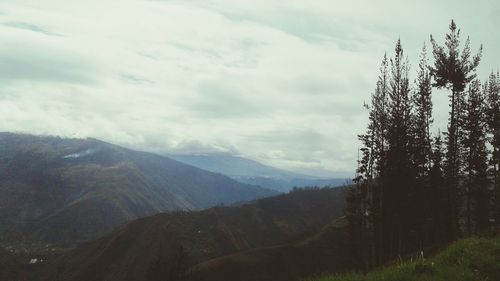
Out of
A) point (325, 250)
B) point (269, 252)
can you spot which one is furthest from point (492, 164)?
point (269, 252)

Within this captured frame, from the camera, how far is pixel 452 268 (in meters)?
9.84

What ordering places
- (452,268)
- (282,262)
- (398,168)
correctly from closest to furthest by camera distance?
(452,268), (398,168), (282,262)

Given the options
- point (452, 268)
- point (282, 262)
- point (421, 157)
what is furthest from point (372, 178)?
point (282, 262)

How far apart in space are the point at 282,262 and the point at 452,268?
11686 cm

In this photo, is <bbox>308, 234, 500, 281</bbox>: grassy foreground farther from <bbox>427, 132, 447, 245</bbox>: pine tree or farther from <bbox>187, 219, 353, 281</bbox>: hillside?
<bbox>187, 219, 353, 281</bbox>: hillside

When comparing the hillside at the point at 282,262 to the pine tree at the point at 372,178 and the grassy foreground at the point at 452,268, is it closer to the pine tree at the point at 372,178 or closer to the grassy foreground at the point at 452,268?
the pine tree at the point at 372,178

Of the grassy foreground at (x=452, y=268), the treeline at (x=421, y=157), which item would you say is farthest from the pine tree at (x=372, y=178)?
the grassy foreground at (x=452, y=268)

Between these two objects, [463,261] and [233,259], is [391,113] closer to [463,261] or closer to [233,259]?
[463,261]

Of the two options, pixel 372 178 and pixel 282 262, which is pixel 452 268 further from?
pixel 282 262

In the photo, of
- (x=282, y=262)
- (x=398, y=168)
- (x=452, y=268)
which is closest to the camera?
(x=452, y=268)

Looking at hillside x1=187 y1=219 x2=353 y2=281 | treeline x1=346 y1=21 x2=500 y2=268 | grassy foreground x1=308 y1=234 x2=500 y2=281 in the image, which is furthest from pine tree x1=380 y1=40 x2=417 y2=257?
hillside x1=187 y1=219 x2=353 y2=281

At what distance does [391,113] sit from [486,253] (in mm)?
37547

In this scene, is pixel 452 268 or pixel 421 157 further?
pixel 421 157

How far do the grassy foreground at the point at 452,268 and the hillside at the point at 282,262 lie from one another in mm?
98596
